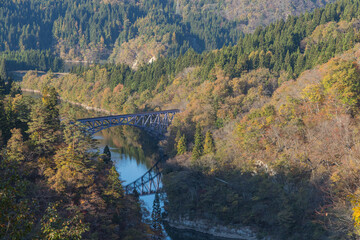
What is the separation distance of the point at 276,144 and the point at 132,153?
30188mm

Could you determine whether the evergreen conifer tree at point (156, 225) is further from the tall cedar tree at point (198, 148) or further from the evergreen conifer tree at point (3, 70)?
the evergreen conifer tree at point (3, 70)

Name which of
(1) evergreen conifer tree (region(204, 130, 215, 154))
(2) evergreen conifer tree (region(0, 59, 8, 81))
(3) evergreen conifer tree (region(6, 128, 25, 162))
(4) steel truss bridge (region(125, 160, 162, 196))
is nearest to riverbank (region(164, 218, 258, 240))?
(4) steel truss bridge (region(125, 160, 162, 196))

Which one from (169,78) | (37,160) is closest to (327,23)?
(169,78)

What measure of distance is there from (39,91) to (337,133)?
106 metres

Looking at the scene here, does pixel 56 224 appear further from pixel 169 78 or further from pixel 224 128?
pixel 169 78

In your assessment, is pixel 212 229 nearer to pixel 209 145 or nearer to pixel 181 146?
pixel 209 145

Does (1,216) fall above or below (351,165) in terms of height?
above

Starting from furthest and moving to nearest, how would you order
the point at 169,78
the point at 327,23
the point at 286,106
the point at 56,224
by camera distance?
the point at 169,78 → the point at 327,23 → the point at 286,106 → the point at 56,224

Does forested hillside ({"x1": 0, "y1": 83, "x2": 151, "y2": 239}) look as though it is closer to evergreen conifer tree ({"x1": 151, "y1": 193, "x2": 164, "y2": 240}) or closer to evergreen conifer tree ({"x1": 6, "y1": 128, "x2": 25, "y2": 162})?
evergreen conifer tree ({"x1": 6, "y1": 128, "x2": 25, "y2": 162})

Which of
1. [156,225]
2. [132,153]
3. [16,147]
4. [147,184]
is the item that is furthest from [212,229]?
[132,153]

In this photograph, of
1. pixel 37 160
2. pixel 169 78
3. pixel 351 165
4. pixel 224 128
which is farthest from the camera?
pixel 169 78

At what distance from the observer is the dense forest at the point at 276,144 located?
36.7 meters

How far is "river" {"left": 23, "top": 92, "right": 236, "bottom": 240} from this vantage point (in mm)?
40906

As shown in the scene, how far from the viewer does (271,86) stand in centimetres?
7025
